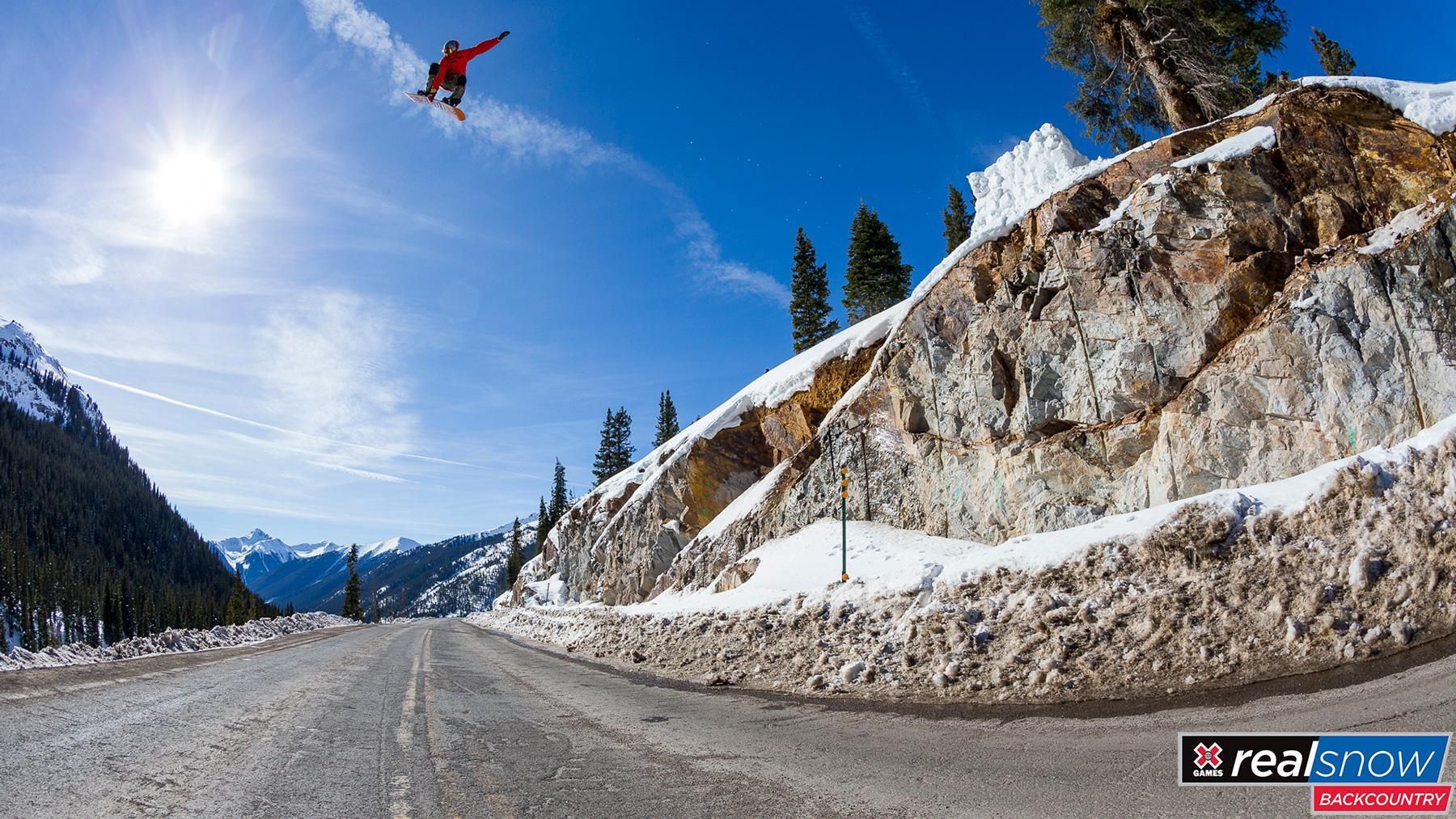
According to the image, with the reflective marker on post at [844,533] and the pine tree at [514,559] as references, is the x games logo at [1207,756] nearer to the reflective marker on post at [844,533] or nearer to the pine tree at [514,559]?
the reflective marker on post at [844,533]

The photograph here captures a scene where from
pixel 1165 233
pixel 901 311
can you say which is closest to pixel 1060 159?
pixel 901 311

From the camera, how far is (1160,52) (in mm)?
20484

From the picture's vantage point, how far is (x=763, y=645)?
1106 cm

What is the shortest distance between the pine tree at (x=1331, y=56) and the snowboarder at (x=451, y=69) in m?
50.2

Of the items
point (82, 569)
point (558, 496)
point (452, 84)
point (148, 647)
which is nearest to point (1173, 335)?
point (452, 84)

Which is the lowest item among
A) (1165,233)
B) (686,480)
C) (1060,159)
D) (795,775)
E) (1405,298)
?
(795,775)

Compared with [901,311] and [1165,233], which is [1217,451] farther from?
[901,311]

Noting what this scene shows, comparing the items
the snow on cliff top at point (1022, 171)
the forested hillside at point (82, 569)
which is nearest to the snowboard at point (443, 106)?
the snow on cliff top at point (1022, 171)

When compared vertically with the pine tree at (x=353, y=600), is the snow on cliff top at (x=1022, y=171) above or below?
above

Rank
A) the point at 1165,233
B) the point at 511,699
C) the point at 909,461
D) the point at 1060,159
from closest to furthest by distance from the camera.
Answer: the point at 511,699 → the point at 1165,233 → the point at 909,461 → the point at 1060,159

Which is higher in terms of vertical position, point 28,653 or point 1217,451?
point 1217,451

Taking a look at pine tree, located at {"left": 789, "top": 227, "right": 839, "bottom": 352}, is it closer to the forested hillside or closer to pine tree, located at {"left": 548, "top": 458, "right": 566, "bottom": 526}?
pine tree, located at {"left": 548, "top": 458, "right": 566, "bottom": 526}

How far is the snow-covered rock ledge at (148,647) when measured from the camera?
10.1 meters

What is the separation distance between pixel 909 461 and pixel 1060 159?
602 inches
